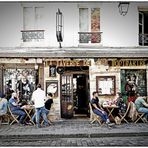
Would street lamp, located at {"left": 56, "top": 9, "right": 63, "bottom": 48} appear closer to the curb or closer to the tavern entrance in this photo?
the tavern entrance

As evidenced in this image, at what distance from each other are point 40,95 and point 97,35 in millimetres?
4340

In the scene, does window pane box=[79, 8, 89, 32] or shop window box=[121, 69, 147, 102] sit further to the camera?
window pane box=[79, 8, 89, 32]

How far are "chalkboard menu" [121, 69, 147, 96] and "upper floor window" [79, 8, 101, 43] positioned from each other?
2.04m

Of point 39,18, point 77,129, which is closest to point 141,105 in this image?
point 77,129

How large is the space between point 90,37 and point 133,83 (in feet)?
9.35

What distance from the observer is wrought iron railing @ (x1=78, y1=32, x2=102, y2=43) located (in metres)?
16.0

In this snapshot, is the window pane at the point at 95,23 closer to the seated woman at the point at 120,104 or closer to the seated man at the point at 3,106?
the seated woman at the point at 120,104

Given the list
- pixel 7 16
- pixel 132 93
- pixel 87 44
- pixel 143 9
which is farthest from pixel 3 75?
pixel 143 9

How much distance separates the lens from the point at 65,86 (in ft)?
52.6

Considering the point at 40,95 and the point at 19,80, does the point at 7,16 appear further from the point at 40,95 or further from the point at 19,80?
the point at 40,95

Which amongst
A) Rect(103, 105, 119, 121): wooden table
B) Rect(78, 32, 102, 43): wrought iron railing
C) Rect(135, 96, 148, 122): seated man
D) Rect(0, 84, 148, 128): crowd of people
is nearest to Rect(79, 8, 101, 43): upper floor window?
Rect(78, 32, 102, 43): wrought iron railing

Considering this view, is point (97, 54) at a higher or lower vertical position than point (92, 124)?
higher

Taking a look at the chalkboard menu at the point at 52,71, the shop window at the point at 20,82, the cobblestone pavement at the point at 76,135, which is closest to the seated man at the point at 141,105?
the cobblestone pavement at the point at 76,135

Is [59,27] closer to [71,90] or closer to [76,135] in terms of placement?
[71,90]
